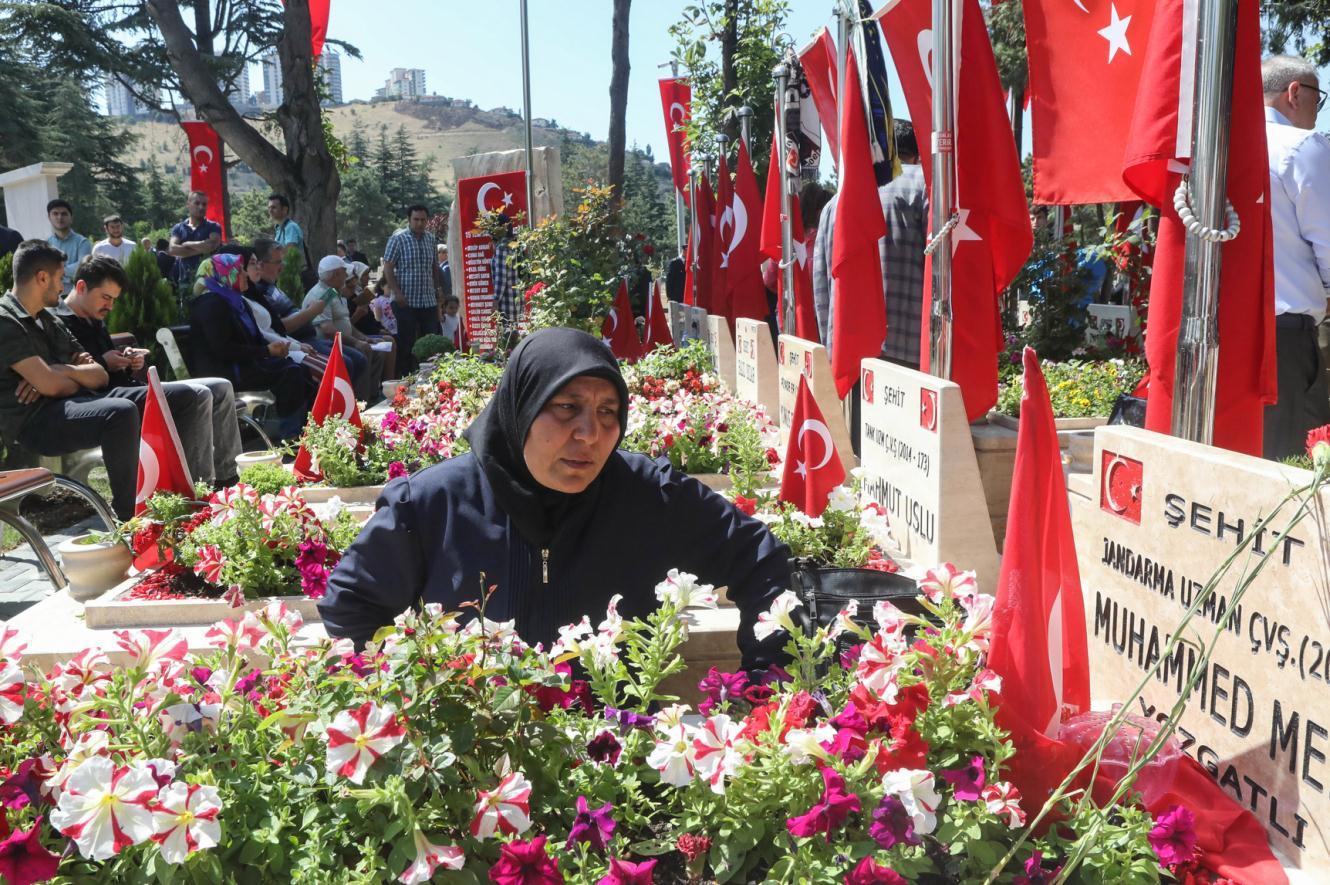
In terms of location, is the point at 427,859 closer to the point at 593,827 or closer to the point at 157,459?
A: the point at 593,827

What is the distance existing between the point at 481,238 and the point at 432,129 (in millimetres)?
145899

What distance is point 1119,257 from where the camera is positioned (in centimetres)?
830

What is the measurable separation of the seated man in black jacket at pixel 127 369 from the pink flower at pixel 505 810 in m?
5.46

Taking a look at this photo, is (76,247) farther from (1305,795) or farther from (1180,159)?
(1305,795)

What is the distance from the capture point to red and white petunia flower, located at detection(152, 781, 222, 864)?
48.5 inches

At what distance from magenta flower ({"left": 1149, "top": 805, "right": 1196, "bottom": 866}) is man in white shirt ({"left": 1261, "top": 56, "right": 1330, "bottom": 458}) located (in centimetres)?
298

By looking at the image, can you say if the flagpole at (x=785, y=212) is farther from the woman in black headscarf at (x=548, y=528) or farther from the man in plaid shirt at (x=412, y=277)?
the man in plaid shirt at (x=412, y=277)

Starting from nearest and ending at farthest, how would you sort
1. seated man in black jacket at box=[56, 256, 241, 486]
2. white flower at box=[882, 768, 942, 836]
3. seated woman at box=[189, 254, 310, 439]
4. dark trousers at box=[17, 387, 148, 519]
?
white flower at box=[882, 768, 942, 836] < dark trousers at box=[17, 387, 148, 519] < seated man in black jacket at box=[56, 256, 241, 486] < seated woman at box=[189, 254, 310, 439]

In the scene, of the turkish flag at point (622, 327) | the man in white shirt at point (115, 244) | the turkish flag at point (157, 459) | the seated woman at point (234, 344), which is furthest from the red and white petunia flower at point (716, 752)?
the man in white shirt at point (115, 244)

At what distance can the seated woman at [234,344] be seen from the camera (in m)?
8.02

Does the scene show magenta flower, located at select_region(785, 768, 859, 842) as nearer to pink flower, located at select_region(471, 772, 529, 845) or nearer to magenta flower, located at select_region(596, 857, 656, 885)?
magenta flower, located at select_region(596, 857, 656, 885)

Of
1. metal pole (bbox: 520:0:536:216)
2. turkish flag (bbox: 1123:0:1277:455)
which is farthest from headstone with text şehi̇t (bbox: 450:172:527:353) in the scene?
turkish flag (bbox: 1123:0:1277:455)

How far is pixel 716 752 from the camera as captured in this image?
143cm

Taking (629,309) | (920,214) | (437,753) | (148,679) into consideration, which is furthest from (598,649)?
(629,309)
